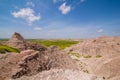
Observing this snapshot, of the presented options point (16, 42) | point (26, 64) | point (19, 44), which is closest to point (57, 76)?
point (26, 64)

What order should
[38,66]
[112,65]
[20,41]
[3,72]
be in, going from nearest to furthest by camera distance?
[3,72], [38,66], [112,65], [20,41]

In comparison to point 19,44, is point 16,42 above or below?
above

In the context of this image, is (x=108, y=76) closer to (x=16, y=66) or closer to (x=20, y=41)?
(x=16, y=66)

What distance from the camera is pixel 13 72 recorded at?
37.0ft

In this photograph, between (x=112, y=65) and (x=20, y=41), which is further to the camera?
(x=20, y=41)

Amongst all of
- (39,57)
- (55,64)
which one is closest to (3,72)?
(39,57)

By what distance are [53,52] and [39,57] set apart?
3.40m

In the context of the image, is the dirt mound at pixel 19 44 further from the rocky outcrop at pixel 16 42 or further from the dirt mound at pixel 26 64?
the dirt mound at pixel 26 64

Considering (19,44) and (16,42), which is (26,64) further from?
(16,42)

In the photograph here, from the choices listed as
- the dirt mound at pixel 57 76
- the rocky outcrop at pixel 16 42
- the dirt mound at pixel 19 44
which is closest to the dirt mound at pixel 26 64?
the dirt mound at pixel 57 76

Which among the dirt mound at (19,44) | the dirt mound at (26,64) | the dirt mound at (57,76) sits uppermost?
the dirt mound at (19,44)

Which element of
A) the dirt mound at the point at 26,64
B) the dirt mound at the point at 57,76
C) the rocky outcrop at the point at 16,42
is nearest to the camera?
the dirt mound at the point at 26,64

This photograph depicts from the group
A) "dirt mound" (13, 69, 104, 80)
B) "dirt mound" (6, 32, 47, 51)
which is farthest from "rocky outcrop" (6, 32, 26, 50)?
"dirt mound" (13, 69, 104, 80)

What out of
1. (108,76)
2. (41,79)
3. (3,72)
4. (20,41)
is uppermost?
(20,41)
